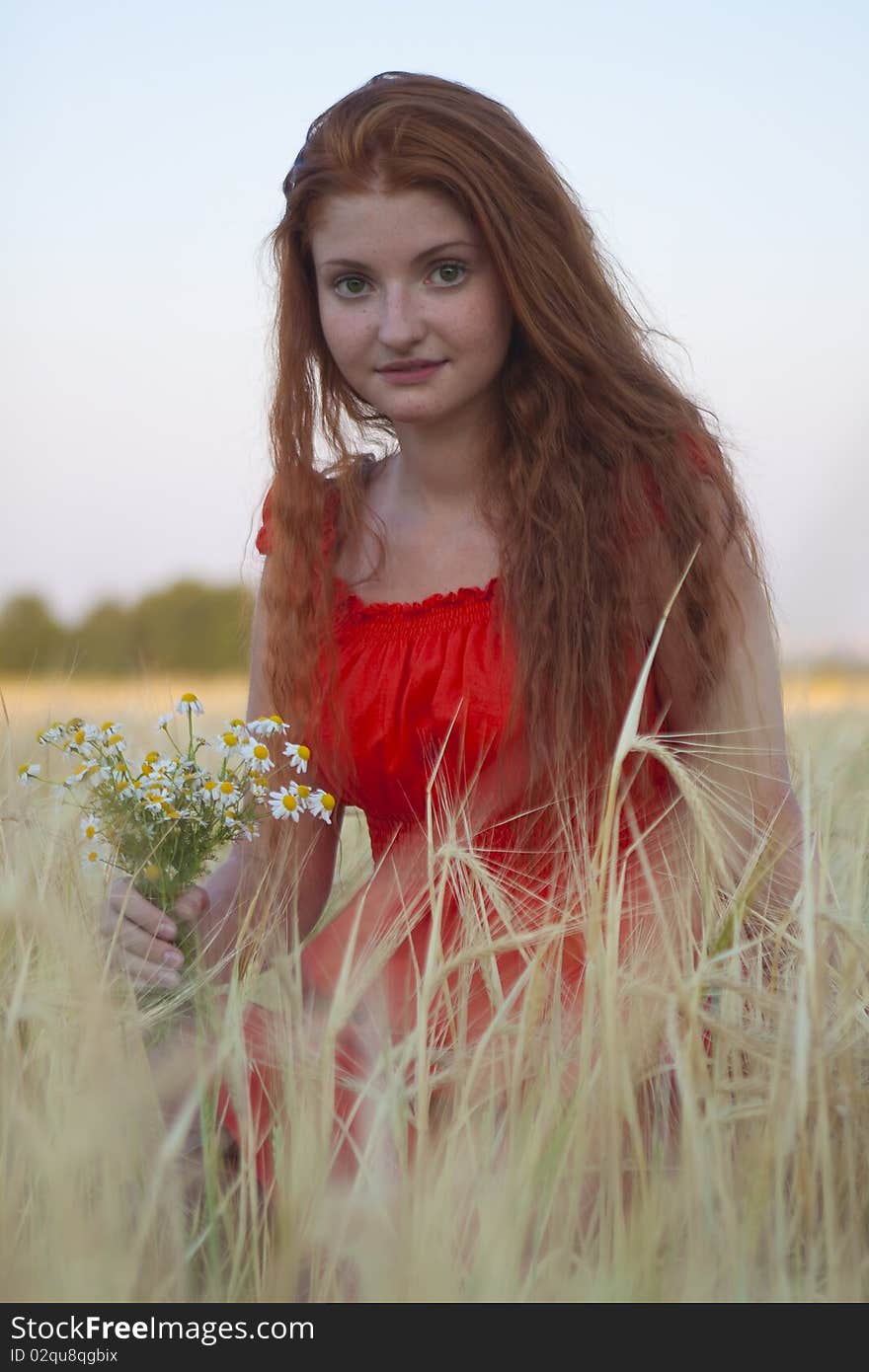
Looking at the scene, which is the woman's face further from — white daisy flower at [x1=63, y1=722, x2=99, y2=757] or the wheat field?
the wheat field

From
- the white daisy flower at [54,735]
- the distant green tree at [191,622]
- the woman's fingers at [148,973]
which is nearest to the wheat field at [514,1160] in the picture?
the woman's fingers at [148,973]

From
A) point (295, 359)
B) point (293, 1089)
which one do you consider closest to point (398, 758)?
point (295, 359)

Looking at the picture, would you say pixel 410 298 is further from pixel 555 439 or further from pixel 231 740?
pixel 231 740

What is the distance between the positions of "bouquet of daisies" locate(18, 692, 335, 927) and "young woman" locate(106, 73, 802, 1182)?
23 cm

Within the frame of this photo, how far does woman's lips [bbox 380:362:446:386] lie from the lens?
1960 mm

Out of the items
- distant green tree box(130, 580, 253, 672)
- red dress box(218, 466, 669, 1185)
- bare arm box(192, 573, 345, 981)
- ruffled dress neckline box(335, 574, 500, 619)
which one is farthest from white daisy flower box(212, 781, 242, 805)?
distant green tree box(130, 580, 253, 672)

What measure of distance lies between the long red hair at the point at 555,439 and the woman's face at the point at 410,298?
0.03 m

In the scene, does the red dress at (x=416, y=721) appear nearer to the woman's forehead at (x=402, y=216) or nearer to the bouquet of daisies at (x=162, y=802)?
the bouquet of daisies at (x=162, y=802)

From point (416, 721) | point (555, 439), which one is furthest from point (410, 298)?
point (416, 721)

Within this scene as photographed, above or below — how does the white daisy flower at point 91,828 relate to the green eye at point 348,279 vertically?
below

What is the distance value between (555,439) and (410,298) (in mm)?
306

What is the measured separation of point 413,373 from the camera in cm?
196

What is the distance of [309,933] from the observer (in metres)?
2.28

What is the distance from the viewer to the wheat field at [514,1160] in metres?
1.11
